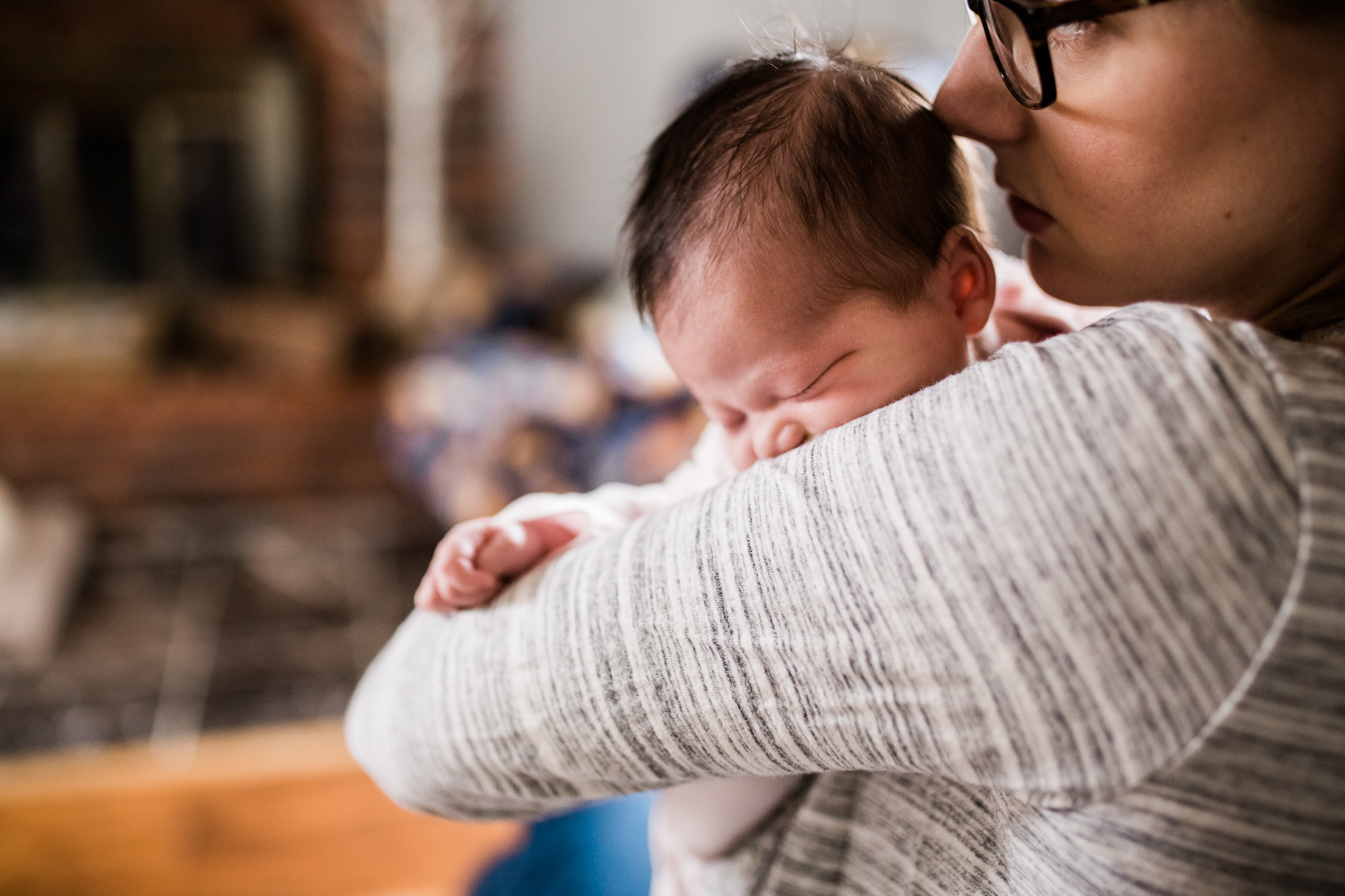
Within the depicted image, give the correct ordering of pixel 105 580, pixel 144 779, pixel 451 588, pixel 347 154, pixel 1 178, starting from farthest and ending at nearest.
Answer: pixel 347 154, pixel 1 178, pixel 105 580, pixel 144 779, pixel 451 588

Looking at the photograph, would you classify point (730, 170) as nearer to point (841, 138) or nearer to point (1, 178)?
point (841, 138)

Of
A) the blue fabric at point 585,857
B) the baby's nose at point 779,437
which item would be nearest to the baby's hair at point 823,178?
the baby's nose at point 779,437

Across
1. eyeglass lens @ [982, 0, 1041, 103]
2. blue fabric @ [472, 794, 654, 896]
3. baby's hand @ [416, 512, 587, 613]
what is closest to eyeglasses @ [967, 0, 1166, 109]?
eyeglass lens @ [982, 0, 1041, 103]

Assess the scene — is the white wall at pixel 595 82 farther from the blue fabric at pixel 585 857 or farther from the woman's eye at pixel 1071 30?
the woman's eye at pixel 1071 30

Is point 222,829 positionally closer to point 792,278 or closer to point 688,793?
point 688,793

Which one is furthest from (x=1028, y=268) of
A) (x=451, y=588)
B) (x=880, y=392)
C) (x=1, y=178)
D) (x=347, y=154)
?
(x=1, y=178)

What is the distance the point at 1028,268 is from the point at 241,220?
3.19 m

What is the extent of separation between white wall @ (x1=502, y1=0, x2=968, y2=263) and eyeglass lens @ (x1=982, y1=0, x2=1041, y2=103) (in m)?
2.92

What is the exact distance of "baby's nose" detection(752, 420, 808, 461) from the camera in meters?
0.72

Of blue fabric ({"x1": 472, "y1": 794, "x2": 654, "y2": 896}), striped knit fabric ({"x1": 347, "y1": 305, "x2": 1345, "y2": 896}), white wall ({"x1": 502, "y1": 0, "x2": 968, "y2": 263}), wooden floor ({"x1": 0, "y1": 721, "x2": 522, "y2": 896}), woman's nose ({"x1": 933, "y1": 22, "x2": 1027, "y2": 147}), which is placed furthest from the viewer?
white wall ({"x1": 502, "y1": 0, "x2": 968, "y2": 263})

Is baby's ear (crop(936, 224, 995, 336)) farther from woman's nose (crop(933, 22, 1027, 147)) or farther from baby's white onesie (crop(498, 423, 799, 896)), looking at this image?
baby's white onesie (crop(498, 423, 799, 896))

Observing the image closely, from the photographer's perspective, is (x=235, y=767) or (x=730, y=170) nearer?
(x=730, y=170)

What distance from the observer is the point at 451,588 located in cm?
68

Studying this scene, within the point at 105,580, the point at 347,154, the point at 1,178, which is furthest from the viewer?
the point at 347,154
